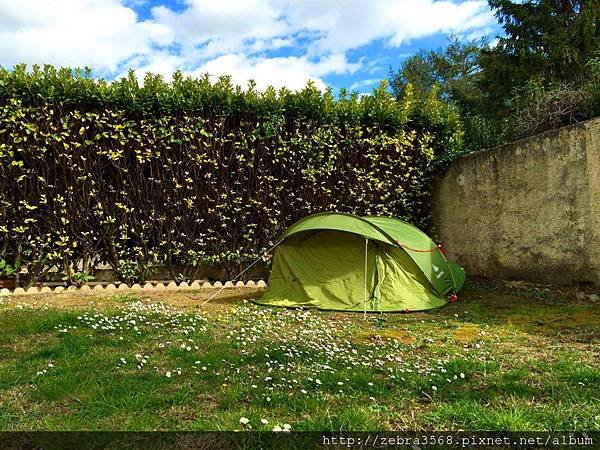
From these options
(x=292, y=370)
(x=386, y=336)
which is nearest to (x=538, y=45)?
(x=386, y=336)

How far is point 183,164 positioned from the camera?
6.55m

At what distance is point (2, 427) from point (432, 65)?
2741 cm

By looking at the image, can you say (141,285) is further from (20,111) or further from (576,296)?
(576,296)

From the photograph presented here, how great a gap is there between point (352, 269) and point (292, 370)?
8.24 ft

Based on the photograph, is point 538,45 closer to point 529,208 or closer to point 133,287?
point 529,208

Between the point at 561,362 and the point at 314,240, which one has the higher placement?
the point at 314,240

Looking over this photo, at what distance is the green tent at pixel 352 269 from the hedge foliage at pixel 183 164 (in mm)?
1590

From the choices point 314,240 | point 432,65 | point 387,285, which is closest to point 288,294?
point 314,240

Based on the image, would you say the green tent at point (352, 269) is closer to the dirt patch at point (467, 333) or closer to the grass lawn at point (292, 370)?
the grass lawn at point (292, 370)

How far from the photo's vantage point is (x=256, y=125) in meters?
6.85

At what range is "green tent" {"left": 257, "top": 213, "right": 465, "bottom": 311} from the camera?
5.11 metres

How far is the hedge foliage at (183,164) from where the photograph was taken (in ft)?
19.3

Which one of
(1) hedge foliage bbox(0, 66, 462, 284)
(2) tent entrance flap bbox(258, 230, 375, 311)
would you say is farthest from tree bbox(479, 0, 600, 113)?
(2) tent entrance flap bbox(258, 230, 375, 311)

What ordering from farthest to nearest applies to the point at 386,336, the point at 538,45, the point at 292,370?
the point at 538,45
the point at 386,336
the point at 292,370
